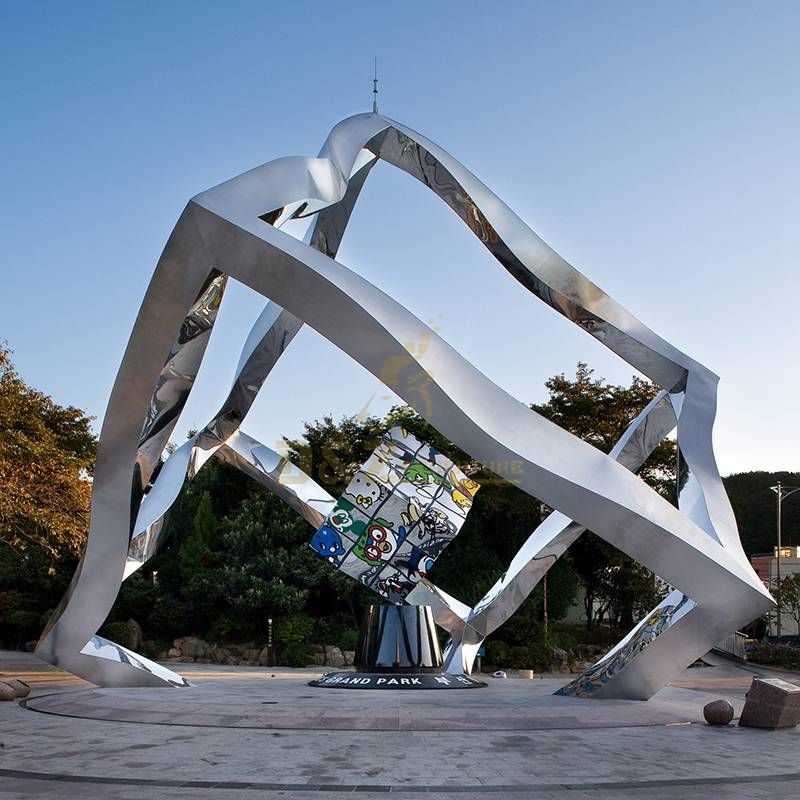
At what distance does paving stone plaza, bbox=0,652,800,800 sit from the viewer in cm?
803

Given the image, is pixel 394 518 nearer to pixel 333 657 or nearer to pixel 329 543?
pixel 329 543

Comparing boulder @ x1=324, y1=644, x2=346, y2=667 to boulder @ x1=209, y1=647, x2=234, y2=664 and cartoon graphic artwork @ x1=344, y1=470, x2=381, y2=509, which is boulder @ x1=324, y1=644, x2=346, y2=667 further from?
cartoon graphic artwork @ x1=344, y1=470, x2=381, y2=509

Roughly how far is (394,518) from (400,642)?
2.47 m

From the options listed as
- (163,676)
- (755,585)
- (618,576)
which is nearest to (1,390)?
(163,676)

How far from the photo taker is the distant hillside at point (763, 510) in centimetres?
7131

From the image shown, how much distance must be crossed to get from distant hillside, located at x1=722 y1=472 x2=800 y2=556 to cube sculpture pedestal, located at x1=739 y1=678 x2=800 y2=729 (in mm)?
58184

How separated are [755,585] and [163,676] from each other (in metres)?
10.5

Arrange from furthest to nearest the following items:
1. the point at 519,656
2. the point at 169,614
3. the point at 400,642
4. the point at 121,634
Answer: the point at 169,614, the point at 121,634, the point at 519,656, the point at 400,642

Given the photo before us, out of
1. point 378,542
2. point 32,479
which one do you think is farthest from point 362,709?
point 32,479

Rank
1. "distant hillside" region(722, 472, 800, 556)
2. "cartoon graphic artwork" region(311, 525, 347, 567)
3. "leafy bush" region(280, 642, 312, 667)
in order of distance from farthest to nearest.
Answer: "distant hillside" region(722, 472, 800, 556)
"leafy bush" region(280, 642, 312, 667)
"cartoon graphic artwork" region(311, 525, 347, 567)

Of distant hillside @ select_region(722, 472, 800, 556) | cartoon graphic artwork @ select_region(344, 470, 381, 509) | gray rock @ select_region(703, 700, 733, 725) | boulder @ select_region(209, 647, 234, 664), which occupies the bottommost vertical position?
boulder @ select_region(209, 647, 234, 664)

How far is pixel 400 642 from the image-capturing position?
18.3 m

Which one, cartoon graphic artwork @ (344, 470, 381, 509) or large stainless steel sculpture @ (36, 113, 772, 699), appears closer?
large stainless steel sculpture @ (36, 113, 772, 699)

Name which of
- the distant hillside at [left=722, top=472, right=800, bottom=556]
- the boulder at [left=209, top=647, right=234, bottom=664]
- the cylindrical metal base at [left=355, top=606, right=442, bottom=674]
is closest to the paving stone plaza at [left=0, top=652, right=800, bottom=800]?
the cylindrical metal base at [left=355, top=606, right=442, bottom=674]
